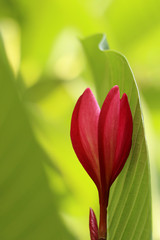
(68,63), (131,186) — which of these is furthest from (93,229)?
(68,63)

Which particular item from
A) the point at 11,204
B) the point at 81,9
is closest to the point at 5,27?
the point at 81,9

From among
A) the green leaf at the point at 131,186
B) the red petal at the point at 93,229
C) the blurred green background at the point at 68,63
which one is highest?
the blurred green background at the point at 68,63

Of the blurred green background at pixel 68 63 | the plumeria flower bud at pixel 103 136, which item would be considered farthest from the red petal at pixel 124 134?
the blurred green background at pixel 68 63

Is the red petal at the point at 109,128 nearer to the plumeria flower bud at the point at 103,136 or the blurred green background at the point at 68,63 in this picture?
the plumeria flower bud at the point at 103,136

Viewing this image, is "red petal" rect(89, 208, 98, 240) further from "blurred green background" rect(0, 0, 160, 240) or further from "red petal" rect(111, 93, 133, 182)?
"blurred green background" rect(0, 0, 160, 240)

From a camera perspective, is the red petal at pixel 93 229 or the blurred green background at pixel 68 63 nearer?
the red petal at pixel 93 229

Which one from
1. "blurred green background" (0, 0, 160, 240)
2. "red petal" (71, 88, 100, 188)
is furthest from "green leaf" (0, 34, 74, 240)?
"blurred green background" (0, 0, 160, 240)

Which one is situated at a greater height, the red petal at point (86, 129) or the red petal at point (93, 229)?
the red petal at point (86, 129)
